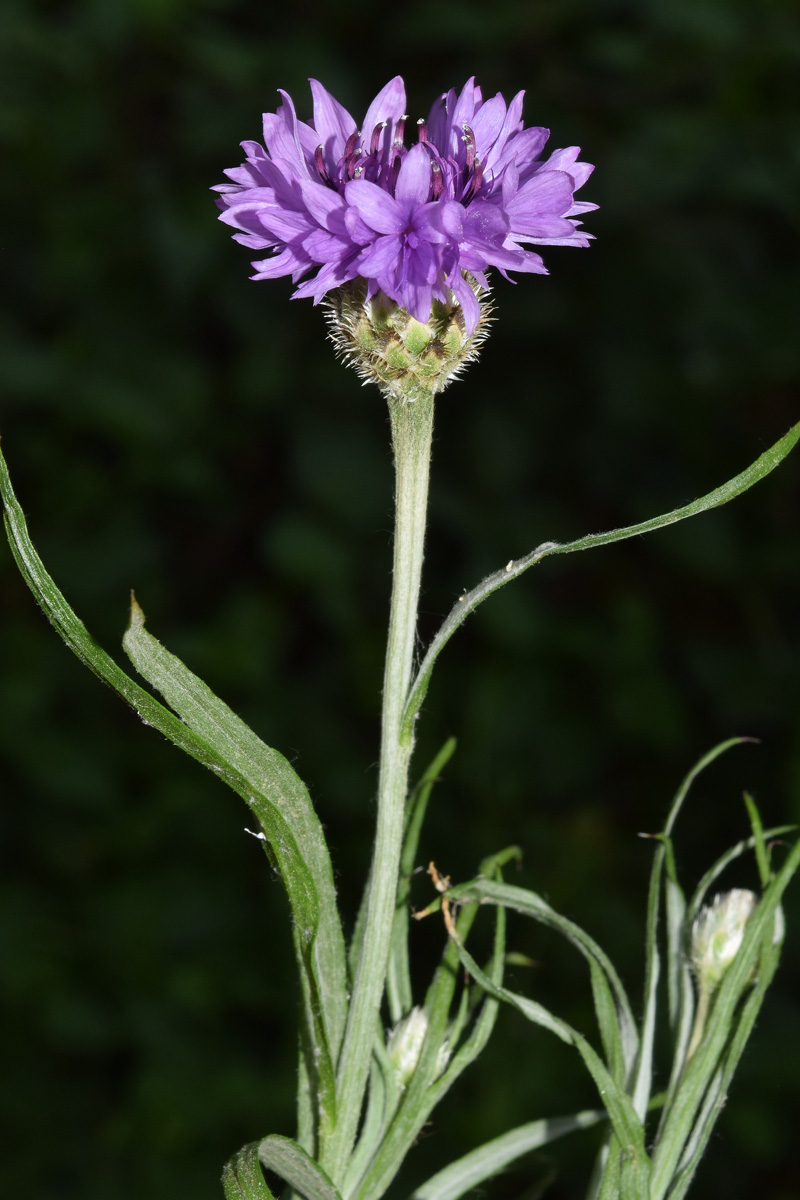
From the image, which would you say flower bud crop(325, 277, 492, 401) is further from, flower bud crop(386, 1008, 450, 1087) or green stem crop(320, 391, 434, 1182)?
flower bud crop(386, 1008, 450, 1087)

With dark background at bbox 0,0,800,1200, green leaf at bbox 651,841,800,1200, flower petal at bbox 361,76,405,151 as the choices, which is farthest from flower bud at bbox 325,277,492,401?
dark background at bbox 0,0,800,1200

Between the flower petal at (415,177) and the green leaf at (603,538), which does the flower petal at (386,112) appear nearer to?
the flower petal at (415,177)

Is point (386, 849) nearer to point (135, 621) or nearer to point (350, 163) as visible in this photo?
point (135, 621)

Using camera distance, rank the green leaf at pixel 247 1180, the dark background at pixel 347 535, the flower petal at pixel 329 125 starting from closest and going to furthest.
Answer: the green leaf at pixel 247 1180 < the flower petal at pixel 329 125 < the dark background at pixel 347 535

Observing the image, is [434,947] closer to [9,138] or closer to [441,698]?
[441,698]

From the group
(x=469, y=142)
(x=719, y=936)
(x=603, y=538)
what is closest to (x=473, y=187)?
(x=469, y=142)

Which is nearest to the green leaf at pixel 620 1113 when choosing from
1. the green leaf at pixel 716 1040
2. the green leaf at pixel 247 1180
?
the green leaf at pixel 716 1040

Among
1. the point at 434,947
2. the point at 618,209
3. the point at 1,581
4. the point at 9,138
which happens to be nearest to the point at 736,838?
the point at 434,947
